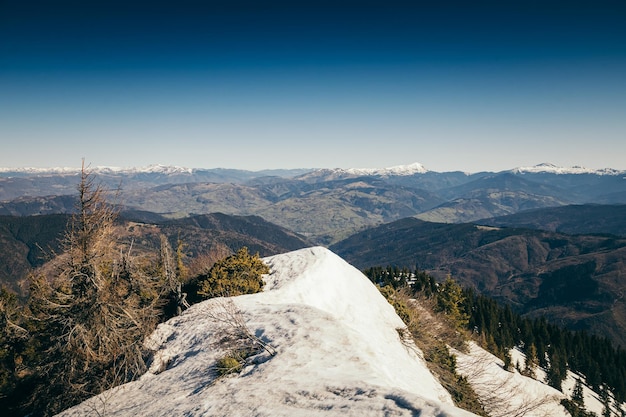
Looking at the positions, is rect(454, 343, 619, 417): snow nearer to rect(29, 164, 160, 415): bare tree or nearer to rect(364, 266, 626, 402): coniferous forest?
rect(364, 266, 626, 402): coniferous forest

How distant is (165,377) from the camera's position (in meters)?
14.4

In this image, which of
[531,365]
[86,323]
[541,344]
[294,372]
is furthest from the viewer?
[541,344]

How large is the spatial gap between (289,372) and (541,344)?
9238cm

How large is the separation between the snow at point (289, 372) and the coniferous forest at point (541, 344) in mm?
49216

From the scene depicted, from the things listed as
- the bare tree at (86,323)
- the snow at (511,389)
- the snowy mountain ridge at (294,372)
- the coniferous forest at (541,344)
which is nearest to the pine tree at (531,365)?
the coniferous forest at (541,344)

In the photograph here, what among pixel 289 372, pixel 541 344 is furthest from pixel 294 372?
pixel 541 344

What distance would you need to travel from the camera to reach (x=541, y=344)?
254 feet

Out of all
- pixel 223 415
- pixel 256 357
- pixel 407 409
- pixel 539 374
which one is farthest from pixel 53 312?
pixel 539 374

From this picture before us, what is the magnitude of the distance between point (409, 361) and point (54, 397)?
18.2m

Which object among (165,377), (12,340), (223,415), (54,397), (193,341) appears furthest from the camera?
(12,340)

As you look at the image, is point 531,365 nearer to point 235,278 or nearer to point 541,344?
point 541,344

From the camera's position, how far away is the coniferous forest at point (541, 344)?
6646 cm

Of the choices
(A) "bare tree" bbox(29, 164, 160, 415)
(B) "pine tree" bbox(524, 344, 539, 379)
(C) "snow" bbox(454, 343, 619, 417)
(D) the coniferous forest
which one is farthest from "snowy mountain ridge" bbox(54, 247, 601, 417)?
(B) "pine tree" bbox(524, 344, 539, 379)

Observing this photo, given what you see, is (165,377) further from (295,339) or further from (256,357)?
(295,339)
